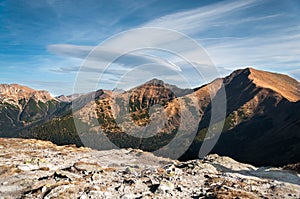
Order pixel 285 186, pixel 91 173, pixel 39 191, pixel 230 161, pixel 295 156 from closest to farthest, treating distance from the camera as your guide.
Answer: pixel 39 191 < pixel 285 186 < pixel 91 173 < pixel 230 161 < pixel 295 156

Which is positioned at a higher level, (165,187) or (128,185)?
(165,187)

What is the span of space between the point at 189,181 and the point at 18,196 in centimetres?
1882

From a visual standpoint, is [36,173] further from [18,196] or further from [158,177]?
[158,177]

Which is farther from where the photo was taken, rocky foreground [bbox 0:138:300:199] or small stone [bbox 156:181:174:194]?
small stone [bbox 156:181:174:194]

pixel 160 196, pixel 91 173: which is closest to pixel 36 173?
pixel 91 173

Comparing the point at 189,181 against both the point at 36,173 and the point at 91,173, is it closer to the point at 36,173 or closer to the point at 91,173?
the point at 91,173

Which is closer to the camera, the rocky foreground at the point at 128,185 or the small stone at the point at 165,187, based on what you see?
the rocky foreground at the point at 128,185

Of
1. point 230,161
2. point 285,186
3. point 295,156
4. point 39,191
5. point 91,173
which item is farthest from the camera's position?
point 295,156

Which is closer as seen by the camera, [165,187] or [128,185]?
[165,187]

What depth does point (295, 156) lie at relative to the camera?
18950 centimetres

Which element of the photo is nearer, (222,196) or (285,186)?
(222,196)

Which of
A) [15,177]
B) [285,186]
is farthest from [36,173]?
[285,186]

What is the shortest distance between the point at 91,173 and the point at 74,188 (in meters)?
7.94

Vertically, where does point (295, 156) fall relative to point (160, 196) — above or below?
below
